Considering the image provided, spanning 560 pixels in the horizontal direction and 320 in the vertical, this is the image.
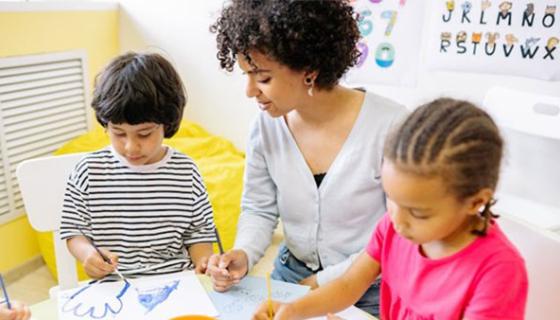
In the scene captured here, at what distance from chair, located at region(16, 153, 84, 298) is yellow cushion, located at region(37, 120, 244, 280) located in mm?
766

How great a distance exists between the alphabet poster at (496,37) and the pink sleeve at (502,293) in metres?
1.14

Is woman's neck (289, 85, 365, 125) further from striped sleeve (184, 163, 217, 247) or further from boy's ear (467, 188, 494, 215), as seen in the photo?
boy's ear (467, 188, 494, 215)

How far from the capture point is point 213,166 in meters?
2.39

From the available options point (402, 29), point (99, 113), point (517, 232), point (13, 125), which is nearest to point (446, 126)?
point (517, 232)

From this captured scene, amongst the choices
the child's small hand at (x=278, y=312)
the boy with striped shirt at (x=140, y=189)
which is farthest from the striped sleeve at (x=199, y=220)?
the child's small hand at (x=278, y=312)

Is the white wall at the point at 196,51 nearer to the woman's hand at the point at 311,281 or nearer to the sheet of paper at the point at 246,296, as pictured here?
the woman's hand at the point at 311,281

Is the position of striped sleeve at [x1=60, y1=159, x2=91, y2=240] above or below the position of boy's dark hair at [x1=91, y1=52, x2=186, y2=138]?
below

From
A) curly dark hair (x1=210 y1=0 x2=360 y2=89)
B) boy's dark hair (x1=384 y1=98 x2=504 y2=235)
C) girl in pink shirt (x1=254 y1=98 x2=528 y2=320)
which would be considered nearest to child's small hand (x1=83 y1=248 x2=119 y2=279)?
girl in pink shirt (x1=254 y1=98 x2=528 y2=320)

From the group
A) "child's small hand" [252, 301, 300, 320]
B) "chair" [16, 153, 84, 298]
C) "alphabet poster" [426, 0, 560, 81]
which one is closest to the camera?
"child's small hand" [252, 301, 300, 320]

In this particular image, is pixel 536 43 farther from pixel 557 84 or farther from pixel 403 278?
pixel 403 278

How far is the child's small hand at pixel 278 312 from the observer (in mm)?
805

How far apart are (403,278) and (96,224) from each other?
26.8 inches

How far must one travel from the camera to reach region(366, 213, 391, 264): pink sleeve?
867 mm

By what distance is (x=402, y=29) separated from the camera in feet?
6.31
